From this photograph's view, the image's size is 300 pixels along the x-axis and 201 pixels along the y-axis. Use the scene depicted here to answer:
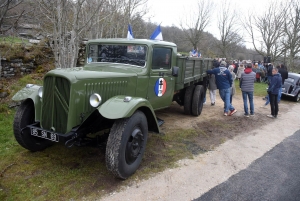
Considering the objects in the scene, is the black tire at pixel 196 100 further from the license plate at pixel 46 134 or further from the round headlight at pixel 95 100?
the license plate at pixel 46 134

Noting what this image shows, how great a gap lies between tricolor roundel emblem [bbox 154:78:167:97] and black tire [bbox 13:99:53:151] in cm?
216

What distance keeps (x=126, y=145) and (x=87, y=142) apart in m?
0.58

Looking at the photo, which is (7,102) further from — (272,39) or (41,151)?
(272,39)

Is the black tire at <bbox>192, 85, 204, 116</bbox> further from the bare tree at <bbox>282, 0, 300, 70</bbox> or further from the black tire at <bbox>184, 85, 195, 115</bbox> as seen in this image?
the bare tree at <bbox>282, 0, 300, 70</bbox>

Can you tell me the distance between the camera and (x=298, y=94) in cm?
1097

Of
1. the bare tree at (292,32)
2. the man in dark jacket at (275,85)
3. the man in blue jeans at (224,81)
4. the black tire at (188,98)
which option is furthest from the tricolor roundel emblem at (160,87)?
the bare tree at (292,32)

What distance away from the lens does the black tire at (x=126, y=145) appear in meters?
3.04

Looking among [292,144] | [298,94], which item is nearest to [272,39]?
[298,94]

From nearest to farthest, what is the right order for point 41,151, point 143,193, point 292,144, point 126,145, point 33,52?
point 143,193, point 126,145, point 41,151, point 292,144, point 33,52

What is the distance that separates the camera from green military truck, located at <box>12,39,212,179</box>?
10.2 feet

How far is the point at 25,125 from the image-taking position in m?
3.73

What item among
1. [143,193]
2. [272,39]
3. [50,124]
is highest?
[272,39]

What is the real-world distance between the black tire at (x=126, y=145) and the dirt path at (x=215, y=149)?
0.88ft

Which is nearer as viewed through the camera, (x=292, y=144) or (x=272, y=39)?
(x=292, y=144)
